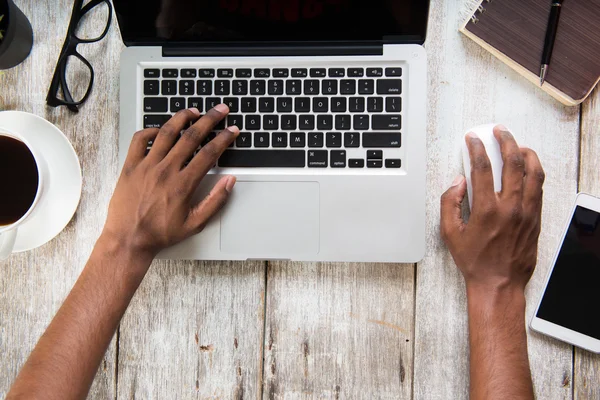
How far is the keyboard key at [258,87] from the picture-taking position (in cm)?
67

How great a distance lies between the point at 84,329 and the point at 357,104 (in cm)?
47

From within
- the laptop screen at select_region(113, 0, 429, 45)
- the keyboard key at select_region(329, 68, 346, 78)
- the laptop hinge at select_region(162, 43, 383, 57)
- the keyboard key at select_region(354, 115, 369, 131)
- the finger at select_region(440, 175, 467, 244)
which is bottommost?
the finger at select_region(440, 175, 467, 244)

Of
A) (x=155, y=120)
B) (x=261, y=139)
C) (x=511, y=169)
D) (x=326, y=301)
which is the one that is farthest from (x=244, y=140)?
(x=511, y=169)

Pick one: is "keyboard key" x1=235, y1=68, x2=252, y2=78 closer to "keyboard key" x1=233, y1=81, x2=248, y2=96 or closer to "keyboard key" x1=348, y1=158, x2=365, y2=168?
"keyboard key" x1=233, y1=81, x2=248, y2=96

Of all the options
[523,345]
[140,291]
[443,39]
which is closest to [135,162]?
[140,291]

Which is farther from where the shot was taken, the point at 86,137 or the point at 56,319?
the point at 86,137

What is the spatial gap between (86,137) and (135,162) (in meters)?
0.14

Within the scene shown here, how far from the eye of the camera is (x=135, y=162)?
2.18 feet

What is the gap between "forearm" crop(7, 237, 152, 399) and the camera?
0.60 m

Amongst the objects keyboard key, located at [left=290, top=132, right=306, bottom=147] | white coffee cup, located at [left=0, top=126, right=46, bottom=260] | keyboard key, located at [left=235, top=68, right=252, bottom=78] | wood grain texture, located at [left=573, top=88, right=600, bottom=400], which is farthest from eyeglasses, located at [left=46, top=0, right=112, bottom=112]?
wood grain texture, located at [left=573, top=88, right=600, bottom=400]

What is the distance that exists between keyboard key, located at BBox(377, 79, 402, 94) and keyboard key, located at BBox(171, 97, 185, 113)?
0.27m

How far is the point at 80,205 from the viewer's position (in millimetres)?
739

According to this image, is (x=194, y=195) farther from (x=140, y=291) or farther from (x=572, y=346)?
(x=572, y=346)

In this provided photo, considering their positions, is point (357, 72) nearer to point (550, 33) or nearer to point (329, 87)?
point (329, 87)
